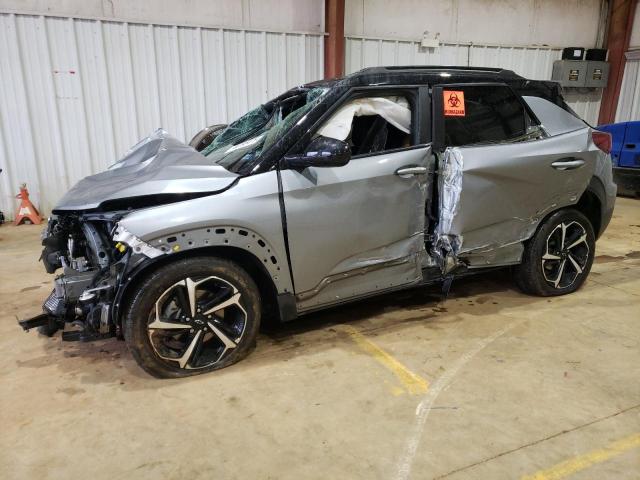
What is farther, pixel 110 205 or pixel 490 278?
pixel 490 278

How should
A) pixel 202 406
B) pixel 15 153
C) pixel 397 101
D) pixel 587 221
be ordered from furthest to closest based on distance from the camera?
pixel 15 153 → pixel 587 221 → pixel 397 101 → pixel 202 406

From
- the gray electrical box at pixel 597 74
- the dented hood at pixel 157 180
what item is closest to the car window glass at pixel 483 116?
the dented hood at pixel 157 180

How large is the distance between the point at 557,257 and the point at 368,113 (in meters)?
1.91

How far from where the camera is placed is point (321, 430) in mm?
2291

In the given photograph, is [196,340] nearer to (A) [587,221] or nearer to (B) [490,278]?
(B) [490,278]

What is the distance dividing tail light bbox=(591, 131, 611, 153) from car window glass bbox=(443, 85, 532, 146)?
0.60 meters

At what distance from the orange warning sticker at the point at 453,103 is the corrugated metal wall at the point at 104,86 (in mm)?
5235

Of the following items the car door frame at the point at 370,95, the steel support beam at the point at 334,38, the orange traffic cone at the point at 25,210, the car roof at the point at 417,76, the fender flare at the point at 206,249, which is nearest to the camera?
the fender flare at the point at 206,249

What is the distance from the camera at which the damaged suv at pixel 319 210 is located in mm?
2562

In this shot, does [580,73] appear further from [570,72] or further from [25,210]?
[25,210]

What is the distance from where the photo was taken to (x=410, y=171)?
9.78 ft

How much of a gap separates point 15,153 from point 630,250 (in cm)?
808

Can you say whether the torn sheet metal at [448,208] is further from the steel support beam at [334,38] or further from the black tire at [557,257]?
the steel support beam at [334,38]

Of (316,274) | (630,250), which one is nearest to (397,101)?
(316,274)
